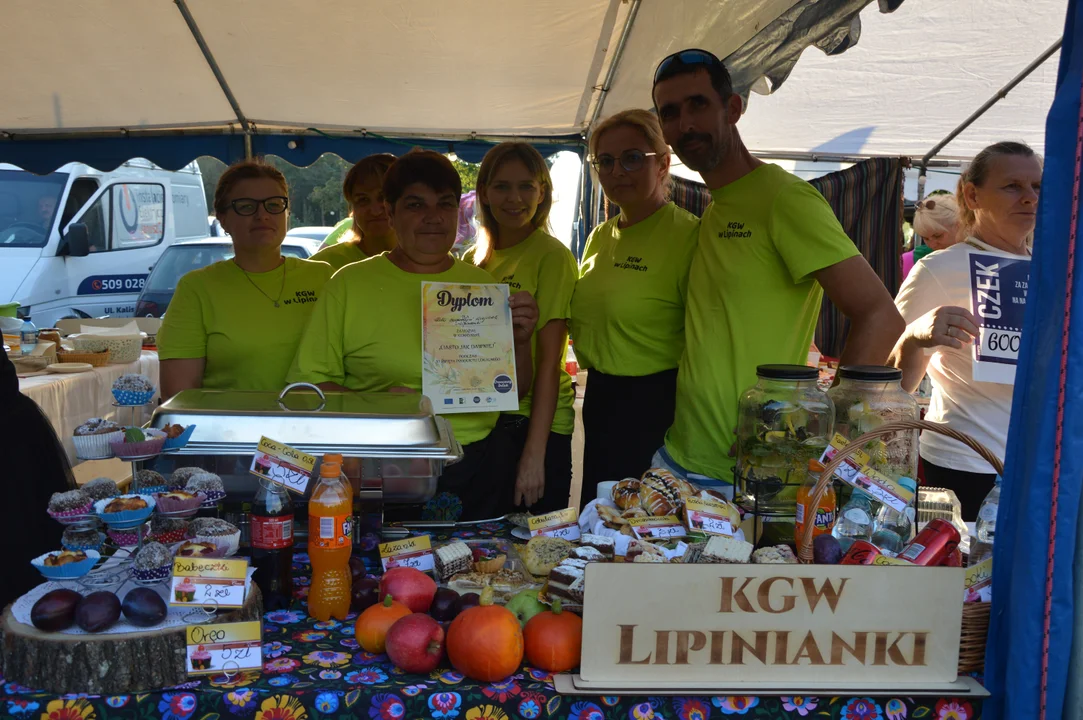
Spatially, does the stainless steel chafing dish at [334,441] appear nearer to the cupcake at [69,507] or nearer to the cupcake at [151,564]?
the cupcake at [69,507]

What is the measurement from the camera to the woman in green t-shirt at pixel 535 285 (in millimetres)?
3086

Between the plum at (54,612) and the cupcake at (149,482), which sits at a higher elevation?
the cupcake at (149,482)

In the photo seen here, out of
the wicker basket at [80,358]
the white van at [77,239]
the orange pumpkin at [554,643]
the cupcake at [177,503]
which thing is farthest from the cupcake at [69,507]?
the white van at [77,239]

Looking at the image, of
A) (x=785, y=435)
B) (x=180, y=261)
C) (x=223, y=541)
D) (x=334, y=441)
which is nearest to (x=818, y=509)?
(x=785, y=435)

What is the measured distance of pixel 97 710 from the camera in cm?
132

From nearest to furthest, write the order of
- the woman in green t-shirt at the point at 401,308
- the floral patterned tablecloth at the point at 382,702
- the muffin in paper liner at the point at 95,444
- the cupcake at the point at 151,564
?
the floral patterned tablecloth at the point at 382,702
the cupcake at the point at 151,564
the muffin in paper liner at the point at 95,444
the woman in green t-shirt at the point at 401,308

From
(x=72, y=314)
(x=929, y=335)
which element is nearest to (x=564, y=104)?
(x=929, y=335)

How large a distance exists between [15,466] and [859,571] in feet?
6.11

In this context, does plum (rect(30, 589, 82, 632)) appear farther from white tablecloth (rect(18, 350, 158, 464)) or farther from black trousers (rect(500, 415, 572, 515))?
white tablecloth (rect(18, 350, 158, 464))

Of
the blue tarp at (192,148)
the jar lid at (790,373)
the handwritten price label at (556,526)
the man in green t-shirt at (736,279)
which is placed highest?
the blue tarp at (192,148)

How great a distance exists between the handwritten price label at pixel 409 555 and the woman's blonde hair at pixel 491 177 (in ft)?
5.73

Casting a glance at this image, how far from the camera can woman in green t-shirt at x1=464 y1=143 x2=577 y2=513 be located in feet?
10.1

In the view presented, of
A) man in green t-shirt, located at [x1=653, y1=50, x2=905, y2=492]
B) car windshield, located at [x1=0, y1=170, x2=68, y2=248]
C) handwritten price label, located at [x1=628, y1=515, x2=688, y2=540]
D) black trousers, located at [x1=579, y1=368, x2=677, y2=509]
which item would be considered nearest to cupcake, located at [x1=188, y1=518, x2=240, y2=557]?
handwritten price label, located at [x1=628, y1=515, x2=688, y2=540]

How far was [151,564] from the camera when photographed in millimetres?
1434
